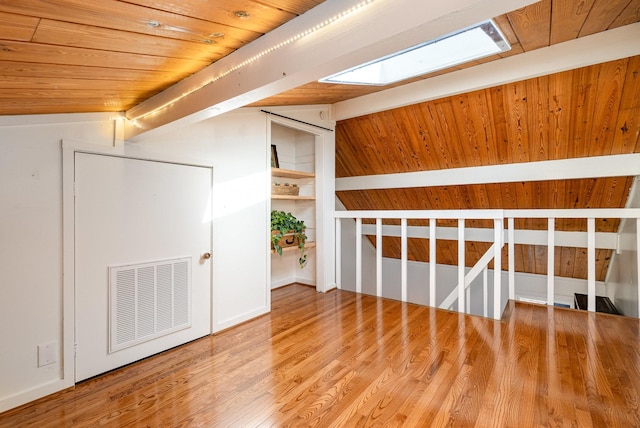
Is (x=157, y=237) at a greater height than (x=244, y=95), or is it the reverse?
(x=244, y=95)

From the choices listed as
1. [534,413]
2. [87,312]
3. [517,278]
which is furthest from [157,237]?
[517,278]

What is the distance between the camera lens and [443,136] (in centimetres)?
353

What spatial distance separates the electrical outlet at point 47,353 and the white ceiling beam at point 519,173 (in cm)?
377

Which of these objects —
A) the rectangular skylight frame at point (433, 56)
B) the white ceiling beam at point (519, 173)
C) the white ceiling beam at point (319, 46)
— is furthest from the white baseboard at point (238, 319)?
the white ceiling beam at point (519, 173)

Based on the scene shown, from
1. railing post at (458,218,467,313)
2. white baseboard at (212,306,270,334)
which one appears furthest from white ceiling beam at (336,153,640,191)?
white baseboard at (212,306,270,334)

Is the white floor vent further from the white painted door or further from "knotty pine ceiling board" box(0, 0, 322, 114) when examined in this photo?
"knotty pine ceiling board" box(0, 0, 322, 114)

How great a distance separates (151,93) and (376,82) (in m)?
1.98

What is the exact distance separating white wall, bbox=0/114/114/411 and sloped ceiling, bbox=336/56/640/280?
10.4ft

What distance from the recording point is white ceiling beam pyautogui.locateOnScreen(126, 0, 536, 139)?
86cm

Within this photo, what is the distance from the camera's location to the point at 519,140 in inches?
127

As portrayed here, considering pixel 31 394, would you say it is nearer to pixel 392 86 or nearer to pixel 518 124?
pixel 392 86

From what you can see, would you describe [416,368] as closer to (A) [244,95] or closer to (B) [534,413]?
(B) [534,413]

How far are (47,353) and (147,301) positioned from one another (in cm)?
59

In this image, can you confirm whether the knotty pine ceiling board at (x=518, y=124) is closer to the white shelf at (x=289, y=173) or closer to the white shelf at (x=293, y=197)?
the white shelf at (x=289, y=173)
